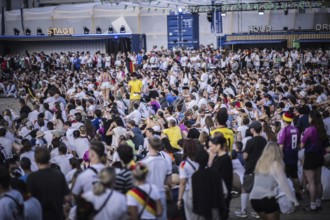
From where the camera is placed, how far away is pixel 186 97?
17000mm

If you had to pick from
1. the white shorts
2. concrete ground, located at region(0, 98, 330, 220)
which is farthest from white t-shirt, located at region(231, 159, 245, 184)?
the white shorts

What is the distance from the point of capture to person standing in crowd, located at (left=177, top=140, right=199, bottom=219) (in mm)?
7375

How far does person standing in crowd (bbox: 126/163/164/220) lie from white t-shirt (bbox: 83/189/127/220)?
15cm

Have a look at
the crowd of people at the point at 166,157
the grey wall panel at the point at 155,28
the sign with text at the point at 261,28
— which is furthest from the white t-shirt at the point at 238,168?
the grey wall panel at the point at 155,28

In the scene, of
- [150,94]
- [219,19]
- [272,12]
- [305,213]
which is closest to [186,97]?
[150,94]

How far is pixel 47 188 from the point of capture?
679cm

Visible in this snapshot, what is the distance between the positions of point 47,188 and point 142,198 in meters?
1.31

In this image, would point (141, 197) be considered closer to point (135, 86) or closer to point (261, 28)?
point (135, 86)

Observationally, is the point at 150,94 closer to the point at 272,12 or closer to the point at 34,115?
the point at 34,115

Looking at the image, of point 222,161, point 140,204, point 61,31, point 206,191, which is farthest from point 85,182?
point 61,31

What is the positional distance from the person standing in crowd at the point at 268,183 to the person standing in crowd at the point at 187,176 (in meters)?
0.82

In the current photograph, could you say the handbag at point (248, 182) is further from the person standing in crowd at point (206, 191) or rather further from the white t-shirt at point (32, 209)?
the white t-shirt at point (32, 209)

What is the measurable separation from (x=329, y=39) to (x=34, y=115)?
2538 cm

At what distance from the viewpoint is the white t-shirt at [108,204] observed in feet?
19.6
